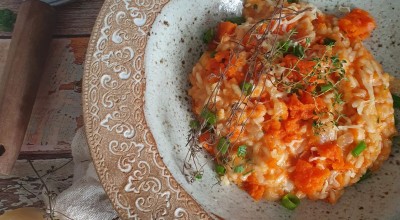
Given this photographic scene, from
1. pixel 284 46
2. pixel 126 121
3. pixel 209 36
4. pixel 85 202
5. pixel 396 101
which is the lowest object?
pixel 85 202

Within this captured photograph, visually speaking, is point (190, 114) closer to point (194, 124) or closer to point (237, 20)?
point (194, 124)

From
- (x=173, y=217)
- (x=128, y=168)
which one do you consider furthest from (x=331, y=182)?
(x=128, y=168)

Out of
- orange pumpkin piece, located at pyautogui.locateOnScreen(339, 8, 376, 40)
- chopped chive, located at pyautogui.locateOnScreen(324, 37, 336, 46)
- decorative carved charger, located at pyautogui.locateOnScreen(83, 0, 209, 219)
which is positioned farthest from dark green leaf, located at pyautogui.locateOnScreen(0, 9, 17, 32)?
orange pumpkin piece, located at pyautogui.locateOnScreen(339, 8, 376, 40)

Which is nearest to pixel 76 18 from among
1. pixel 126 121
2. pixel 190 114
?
pixel 190 114

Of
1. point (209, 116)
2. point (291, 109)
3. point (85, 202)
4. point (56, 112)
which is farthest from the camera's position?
point (56, 112)

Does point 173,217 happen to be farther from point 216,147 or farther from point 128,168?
point 216,147
